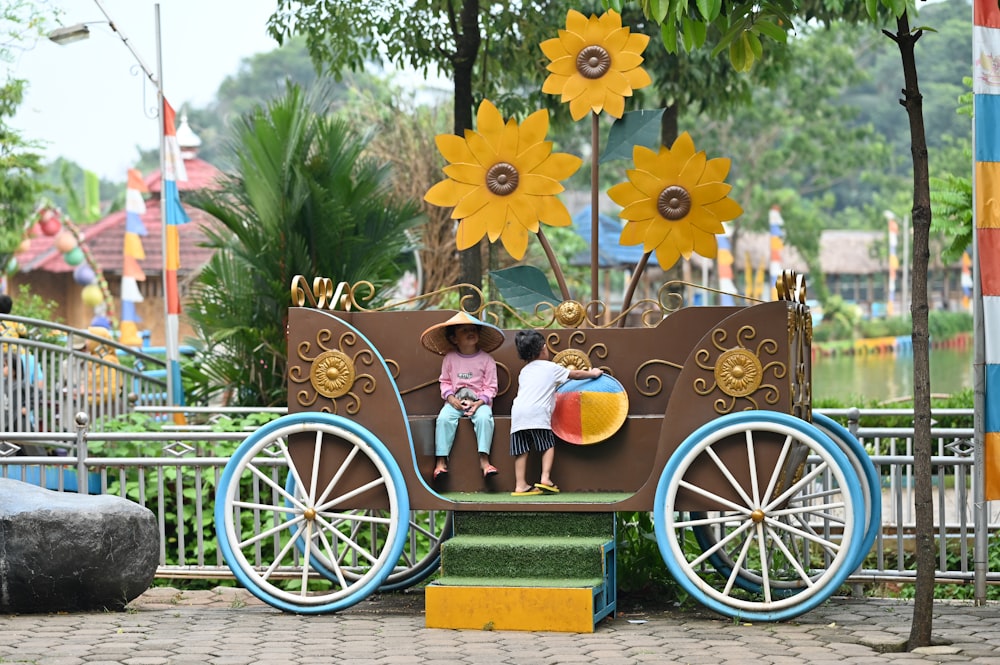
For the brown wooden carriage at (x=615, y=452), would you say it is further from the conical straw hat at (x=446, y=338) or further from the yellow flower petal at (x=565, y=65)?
the yellow flower petal at (x=565, y=65)

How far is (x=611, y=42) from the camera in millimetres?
7801

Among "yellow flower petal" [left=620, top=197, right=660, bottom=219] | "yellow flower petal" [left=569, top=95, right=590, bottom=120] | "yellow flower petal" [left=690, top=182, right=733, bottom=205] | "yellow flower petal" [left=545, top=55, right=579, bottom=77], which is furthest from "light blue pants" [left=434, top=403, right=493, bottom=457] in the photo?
"yellow flower petal" [left=545, top=55, right=579, bottom=77]

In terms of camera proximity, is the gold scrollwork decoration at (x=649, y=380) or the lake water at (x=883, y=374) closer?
the gold scrollwork decoration at (x=649, y=380)

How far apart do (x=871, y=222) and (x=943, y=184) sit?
151 ft

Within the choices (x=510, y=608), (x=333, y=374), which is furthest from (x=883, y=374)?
(x=510, y=608)

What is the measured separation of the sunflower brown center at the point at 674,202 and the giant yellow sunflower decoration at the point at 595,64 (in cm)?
60

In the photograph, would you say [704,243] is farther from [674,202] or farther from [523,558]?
[523,558]

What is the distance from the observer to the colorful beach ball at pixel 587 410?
7098mm

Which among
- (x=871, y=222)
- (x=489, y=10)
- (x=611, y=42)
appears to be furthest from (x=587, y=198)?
(x=611, y=42)

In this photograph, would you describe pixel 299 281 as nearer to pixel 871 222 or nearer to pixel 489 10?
pixel 489 10

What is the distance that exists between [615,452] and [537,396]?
0.55m

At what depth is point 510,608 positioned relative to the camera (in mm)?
6406

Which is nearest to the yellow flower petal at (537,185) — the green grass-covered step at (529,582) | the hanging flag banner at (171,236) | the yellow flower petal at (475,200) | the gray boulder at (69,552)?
the yellow flower petal at (475,200)

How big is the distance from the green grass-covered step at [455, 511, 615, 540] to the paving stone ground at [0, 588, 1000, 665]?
458 millimetres
